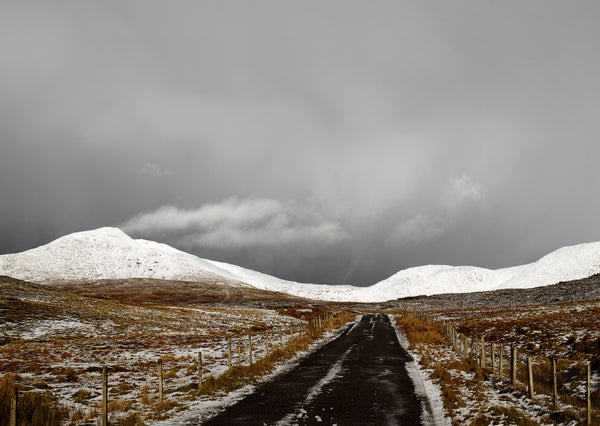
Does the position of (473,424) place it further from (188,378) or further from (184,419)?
(188,378)

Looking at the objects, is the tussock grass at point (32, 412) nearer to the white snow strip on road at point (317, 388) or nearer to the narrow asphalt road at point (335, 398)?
the narrow asphalt road at point (335, 398)

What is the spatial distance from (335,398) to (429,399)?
3.39m

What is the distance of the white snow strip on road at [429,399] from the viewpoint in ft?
40.3

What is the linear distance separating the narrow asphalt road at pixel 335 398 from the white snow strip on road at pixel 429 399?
0.27m

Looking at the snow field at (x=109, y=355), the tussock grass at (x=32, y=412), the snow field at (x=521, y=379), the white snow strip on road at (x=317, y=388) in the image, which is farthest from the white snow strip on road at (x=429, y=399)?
the tussock grass at (x=32, y=412)

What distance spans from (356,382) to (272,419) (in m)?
6.79

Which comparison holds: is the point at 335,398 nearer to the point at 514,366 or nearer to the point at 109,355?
the point at 514,366

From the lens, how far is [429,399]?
49.2 feet

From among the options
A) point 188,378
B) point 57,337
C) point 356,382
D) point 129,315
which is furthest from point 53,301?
point 356,382

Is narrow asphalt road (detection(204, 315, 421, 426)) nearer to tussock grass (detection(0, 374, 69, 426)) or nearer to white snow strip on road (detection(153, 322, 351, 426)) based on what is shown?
white snow strip on road (detection(153, 322, 351, 426))

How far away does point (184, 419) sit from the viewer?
12.8 metres

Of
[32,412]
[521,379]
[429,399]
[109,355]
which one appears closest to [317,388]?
[429,399]

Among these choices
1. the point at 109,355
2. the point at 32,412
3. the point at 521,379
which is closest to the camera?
the point at 32,412

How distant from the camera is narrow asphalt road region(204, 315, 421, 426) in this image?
12352 mm
